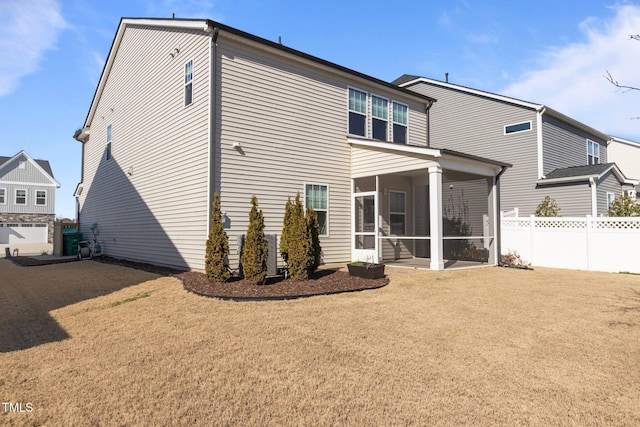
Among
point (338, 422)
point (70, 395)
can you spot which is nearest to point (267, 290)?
point (70, 395)

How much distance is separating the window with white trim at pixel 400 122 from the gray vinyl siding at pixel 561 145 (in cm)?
700

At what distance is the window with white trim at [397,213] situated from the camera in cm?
1291

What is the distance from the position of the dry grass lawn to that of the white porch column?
261 cm

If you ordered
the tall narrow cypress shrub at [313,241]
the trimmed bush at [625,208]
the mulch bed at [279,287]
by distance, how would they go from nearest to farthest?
1. the mulch bed at [279,287]
2. the tall narrow cypress shrub at [313,241]
3. the trimmed bush at [625,208]

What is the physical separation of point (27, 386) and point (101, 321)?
2211 millimetres

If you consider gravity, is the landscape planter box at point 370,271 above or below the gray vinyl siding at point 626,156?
below

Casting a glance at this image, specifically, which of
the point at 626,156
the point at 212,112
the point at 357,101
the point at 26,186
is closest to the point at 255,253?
the point at 212,112

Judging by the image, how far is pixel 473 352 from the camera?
13.1ft

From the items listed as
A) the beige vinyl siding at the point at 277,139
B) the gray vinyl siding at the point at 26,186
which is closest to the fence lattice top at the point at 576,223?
the beige vinyl siding at the point at 277,139

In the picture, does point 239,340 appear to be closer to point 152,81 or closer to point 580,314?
point 580,314

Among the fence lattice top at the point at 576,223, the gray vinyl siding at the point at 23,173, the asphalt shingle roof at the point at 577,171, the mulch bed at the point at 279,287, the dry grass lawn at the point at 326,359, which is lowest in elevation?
the dry grass lawn at the point at 326,359

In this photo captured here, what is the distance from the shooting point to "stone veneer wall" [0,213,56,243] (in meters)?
31.4

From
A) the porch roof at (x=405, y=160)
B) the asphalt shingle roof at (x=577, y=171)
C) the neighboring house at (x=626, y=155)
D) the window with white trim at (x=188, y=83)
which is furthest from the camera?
the neighboring house at (x=626, y=155)

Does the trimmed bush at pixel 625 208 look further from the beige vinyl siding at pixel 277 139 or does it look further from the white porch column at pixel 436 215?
the beige vinyl siding at pixel 277 139
